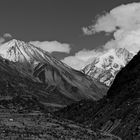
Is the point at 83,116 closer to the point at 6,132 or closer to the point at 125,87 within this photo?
the point at 125,87

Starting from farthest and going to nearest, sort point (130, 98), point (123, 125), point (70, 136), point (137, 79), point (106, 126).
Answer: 1. point (137, 79)
2. point (130, 98)
3. point (106, 126)
4. point (123, 125)
5. point (70, 136)

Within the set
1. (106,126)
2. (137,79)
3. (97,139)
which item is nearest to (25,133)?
(97,139)

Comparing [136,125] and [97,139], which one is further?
[136,125]

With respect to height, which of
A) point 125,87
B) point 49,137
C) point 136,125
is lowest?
point 49,137

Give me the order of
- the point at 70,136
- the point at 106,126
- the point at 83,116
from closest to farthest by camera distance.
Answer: the point at 70,136 < the point at 106,126 < the point at 83,116

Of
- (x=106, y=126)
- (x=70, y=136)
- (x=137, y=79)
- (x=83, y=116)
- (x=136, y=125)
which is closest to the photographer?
(x=70, y=136)

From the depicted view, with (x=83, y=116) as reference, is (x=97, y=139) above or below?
below

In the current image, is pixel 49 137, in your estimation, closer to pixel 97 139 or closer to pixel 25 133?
pixel 25 133

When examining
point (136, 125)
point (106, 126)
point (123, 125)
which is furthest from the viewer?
point (106, 126)

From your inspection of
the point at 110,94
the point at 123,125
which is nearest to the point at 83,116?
the point at 110,94
